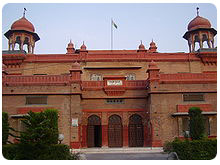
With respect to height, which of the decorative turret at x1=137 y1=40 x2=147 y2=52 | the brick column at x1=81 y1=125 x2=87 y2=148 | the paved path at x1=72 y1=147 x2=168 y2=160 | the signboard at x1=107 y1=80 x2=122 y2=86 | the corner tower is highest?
the corner tower

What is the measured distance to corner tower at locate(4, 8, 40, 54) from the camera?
1091 inches

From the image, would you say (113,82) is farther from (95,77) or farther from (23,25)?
(23,25)

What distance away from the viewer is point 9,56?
25.5 m

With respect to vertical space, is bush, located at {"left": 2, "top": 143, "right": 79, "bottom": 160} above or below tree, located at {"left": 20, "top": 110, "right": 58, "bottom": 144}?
below

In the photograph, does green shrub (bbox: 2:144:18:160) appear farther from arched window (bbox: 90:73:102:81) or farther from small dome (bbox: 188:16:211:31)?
small dome (bbox: 188:16:211:31)

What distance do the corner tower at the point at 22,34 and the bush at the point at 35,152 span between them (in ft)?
53.7

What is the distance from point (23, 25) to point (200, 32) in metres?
17.8

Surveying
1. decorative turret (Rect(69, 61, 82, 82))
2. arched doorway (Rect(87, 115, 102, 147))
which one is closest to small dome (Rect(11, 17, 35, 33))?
decorative turret (Rect(69, 61, 82, 82))

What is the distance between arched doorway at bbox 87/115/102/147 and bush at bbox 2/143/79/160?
27.4 ft

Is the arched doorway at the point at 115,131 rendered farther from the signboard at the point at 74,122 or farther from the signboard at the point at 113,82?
the signboard at the point at 74,122

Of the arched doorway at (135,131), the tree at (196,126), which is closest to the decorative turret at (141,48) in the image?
the arched doorway at (135,131)

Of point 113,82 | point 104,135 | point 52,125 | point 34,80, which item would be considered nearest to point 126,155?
point 52,125

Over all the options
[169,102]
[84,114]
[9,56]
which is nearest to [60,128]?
[84,114]

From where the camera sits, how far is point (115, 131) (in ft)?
69.6
